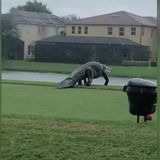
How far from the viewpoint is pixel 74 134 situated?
19.2 feet

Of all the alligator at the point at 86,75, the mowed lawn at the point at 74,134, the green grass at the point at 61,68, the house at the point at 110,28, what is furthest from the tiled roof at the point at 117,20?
the mowed lawn at the point at 74,134

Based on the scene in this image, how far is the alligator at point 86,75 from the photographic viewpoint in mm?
14510

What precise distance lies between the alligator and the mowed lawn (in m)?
5.44

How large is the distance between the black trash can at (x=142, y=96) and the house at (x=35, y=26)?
8341 millimetres

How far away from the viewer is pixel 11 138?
5617 millimetres

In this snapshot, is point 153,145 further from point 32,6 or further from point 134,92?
point 32,6

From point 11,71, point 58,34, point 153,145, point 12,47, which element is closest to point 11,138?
point 153,145

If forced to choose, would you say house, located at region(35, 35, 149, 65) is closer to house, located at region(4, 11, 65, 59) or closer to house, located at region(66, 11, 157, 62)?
house, located at region(66, 11, 157, 62)

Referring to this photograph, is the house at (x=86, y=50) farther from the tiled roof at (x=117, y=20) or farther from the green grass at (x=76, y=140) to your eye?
the green grass at (x=76, y=140)

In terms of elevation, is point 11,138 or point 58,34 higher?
point 58,34

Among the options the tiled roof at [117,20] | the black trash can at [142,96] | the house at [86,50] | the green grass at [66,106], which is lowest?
the green grass at [66,106]

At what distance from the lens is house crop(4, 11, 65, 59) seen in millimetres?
15445

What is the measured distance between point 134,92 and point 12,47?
29.2 ft

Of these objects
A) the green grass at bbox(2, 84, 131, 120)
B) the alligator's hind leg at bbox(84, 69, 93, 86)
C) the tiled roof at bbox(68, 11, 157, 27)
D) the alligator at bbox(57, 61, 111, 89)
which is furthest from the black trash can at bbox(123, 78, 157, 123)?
the alligator's hind leg at bbox(84, 69, 93, 86)
